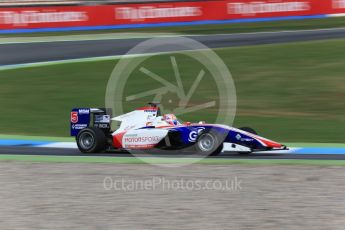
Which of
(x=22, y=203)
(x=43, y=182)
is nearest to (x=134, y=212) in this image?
(x=22, y=203)

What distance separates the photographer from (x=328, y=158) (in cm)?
1048

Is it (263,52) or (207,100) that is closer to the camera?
(207,100)

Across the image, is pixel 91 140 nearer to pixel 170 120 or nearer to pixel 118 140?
pixel 118 140

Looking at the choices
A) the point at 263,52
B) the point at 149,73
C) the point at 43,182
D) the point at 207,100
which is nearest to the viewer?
the point at 43,182

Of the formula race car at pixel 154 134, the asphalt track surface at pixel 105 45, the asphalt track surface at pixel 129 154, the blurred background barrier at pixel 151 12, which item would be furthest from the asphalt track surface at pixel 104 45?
the formula race car at pixel 154 134

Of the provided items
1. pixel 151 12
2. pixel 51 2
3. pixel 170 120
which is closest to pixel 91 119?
pixel 170 120

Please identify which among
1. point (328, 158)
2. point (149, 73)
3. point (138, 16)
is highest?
point (138, 16)

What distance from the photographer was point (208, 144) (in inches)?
411

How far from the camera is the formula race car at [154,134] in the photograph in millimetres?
10406

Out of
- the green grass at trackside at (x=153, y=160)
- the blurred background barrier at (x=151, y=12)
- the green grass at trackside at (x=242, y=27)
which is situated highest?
the blurred background barrier at (x=151, y=12)

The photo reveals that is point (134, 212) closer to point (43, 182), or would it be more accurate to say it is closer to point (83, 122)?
point (43, 182)

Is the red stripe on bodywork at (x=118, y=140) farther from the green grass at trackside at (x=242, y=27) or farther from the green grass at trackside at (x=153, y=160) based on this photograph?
the green grass at trackside at (x=242, y=27)

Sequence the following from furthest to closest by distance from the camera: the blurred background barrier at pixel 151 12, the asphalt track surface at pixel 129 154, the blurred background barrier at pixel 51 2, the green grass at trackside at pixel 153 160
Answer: the blurred background barrier at pixel 151 12 < the blurred background barrier at pixel 51 2 < the asphalt track surface at pixel 129 154 < the green grass at trackside at pixel 153 160

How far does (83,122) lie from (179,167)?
243 centimetres
